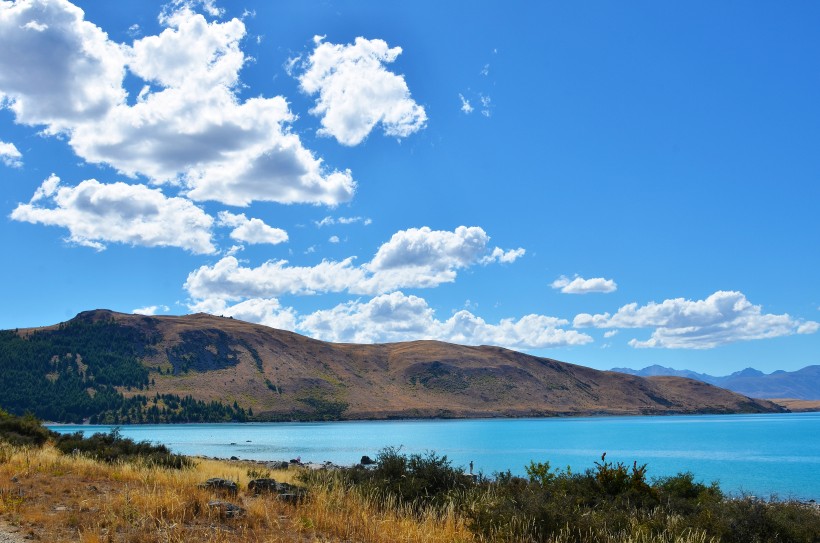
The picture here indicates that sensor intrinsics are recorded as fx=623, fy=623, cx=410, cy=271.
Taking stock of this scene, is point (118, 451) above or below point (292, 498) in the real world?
below

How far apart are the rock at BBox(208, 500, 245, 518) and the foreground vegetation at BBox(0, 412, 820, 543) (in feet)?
0.16

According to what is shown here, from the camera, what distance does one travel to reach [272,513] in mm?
12188

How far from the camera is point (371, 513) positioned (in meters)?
12.3

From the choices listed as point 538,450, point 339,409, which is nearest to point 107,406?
point 339,409

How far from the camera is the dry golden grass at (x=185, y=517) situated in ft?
32.8

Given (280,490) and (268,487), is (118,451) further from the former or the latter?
(280,490)

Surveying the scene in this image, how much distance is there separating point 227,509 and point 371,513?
276cm

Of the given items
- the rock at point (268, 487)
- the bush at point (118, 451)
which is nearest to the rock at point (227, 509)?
the rock at point (268, 487)

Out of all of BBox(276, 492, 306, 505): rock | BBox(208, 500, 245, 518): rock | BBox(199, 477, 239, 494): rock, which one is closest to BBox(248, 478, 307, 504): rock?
BBox(276, 492, 306, 505): rock

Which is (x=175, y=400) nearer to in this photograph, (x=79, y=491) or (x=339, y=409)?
(x=339, y=409)

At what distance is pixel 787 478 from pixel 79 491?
52244 mm

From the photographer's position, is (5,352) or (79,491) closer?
(79,491)

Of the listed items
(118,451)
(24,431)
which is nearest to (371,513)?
(118,451)

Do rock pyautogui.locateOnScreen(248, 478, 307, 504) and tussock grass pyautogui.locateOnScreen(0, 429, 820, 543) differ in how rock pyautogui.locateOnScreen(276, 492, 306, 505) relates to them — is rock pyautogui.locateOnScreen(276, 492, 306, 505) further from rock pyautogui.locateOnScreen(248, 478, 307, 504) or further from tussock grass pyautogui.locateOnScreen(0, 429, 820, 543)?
tussock grass pyautogui.locateOnScreen(0, 429, 820, 543)
